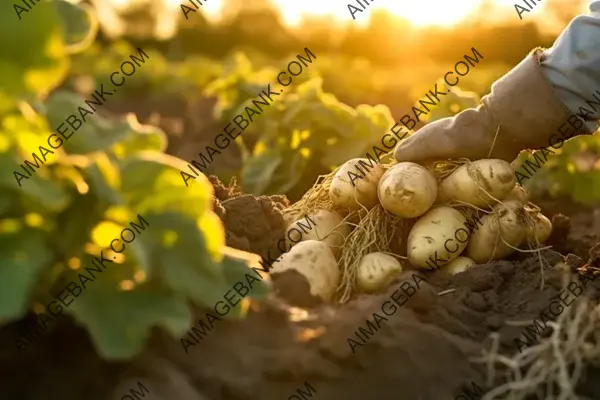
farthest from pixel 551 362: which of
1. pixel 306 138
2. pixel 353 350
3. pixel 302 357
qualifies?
pixel 306 138

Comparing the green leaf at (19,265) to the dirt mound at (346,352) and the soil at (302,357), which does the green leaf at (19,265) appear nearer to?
the soil at (302,357)

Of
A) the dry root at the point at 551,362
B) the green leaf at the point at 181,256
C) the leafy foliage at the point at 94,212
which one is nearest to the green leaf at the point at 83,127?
the leafy foliage at the point at 94,212

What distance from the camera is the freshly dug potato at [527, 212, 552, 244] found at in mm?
3510

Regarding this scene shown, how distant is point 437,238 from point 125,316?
65.1 inches

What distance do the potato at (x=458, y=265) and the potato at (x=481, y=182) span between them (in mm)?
267

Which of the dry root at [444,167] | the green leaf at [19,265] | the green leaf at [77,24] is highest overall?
the dry root at [444,167]

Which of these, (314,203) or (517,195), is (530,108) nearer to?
(517,195)

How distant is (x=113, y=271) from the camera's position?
2092 millimetres

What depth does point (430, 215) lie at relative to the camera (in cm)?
342

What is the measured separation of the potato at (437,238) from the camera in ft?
10.9

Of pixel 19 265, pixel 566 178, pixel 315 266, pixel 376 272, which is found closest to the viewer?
pixel 19 265

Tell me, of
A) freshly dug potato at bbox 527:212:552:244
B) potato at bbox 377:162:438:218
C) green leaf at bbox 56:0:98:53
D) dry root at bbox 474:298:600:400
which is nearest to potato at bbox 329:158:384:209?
potato at bbox 377:162:438:218

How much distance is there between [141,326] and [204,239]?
0.27m

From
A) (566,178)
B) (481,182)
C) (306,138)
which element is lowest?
(306,138)
